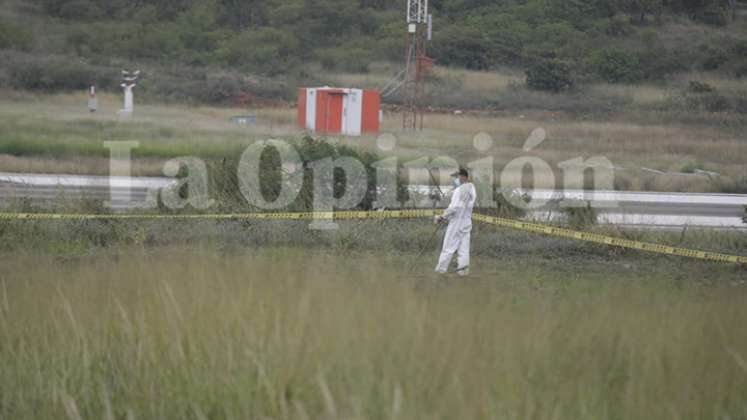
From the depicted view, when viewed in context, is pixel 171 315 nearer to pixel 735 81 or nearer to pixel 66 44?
pixel 735 81

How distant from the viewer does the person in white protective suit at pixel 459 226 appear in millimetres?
13914

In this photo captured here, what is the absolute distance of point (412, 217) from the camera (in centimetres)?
1802

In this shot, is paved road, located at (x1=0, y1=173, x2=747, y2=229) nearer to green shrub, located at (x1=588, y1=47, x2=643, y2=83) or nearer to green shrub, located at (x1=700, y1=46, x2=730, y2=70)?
green shrub, located at (x1=588, y1=47, x2=643, y2=83)

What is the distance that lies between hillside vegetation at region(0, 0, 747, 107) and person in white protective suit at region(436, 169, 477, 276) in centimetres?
3697

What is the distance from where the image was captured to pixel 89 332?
23.9 ft

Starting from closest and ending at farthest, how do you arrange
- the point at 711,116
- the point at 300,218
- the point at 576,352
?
the point at 576,352 < the point at 300,218 < the point at 711,116

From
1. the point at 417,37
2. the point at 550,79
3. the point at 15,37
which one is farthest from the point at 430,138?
the point at 15,37

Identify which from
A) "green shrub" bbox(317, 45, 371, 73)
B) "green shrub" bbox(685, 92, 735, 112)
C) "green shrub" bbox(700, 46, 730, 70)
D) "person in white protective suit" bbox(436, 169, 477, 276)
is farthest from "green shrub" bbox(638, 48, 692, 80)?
"person in white protective suit" bbox(436, 169, 477, 276)

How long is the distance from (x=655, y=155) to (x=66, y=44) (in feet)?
117

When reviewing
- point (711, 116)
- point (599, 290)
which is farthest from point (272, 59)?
point (599, 290)

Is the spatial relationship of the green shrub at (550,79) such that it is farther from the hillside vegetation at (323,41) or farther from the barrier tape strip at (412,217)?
the barrier tape strip at (412,217)

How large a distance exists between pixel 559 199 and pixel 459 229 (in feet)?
22.9

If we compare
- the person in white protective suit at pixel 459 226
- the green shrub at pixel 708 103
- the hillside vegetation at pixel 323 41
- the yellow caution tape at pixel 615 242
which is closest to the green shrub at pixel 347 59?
the hillside vegetation at pixel 323 41

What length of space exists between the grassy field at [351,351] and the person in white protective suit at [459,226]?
5650 mm
